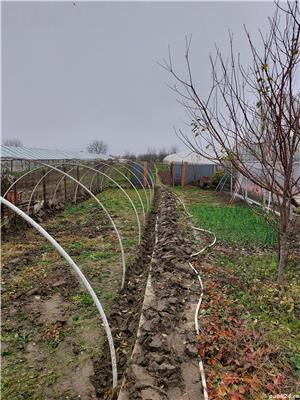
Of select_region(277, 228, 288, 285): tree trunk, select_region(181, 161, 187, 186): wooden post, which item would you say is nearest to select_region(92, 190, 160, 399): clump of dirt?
select_region(277, 228, 288, 285): tree trunk

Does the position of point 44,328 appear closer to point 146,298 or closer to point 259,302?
point 146,298

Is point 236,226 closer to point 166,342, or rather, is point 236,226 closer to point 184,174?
point 166,342

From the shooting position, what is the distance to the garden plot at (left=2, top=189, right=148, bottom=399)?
297 centimetres

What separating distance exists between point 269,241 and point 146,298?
3643 mm

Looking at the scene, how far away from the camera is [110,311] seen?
420 centimetres

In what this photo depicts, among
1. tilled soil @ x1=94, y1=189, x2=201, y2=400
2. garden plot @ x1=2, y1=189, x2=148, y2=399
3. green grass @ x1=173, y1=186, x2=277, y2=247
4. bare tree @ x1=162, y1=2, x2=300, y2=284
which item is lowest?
garden plot @ x1=2, y1=189, x2=148, y2=399

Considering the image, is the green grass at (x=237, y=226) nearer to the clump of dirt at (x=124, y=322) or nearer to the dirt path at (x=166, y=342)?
the dirt path at (x=166, y=342)

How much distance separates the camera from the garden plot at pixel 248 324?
2.64m

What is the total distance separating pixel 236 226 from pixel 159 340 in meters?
5.50

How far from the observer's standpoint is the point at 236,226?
26.7 feet

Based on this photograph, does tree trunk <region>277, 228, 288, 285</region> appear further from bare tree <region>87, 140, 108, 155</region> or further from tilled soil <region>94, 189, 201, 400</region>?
bare tree <region>87, 140, 108, 155</region>

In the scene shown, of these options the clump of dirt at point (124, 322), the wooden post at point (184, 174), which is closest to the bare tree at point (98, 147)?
the wooden post at point (184, 174)

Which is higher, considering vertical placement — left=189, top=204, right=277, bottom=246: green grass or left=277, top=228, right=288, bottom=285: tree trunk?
left=277, top=228, right=288, bottom=285: tree trunk

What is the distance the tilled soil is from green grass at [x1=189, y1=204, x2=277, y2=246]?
1916 millimetres
